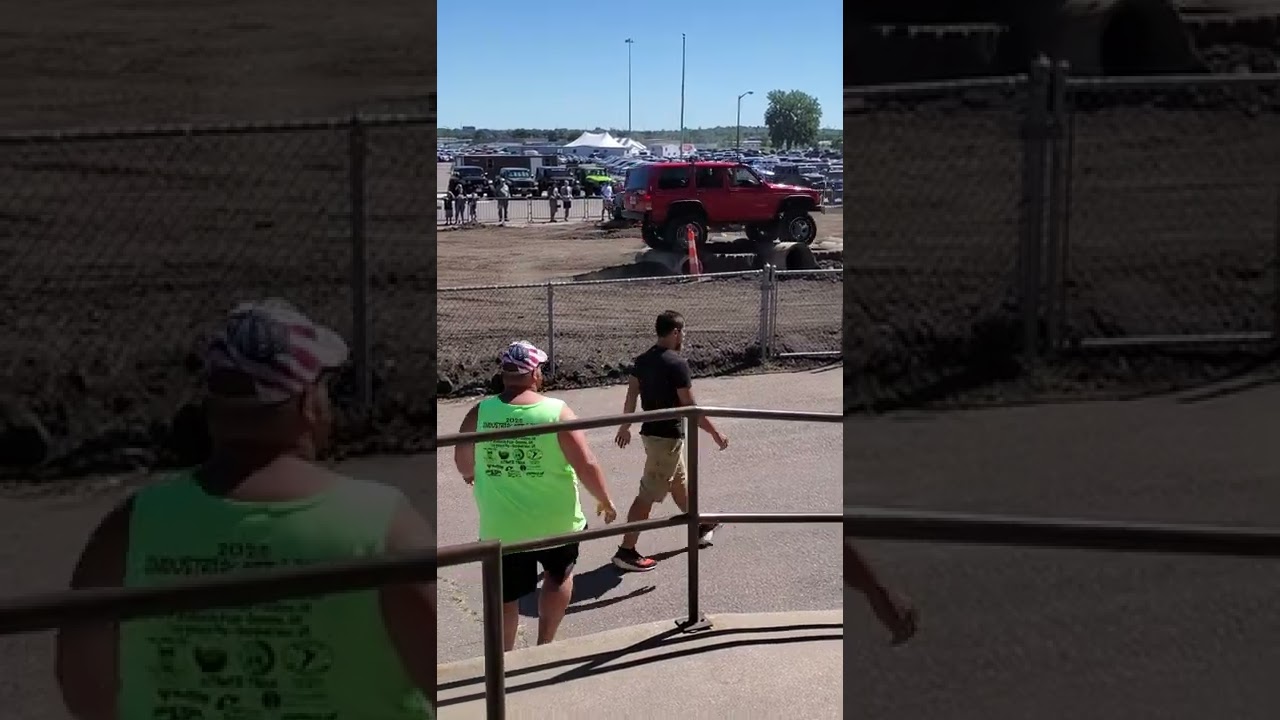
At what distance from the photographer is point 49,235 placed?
25.1 ft

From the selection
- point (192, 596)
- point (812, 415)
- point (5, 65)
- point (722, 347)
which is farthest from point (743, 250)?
point (192, 596)

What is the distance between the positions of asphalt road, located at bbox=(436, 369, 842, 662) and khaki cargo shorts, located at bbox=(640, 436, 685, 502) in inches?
10.6

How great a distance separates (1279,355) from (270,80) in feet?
22.1

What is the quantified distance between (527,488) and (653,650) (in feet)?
2.09

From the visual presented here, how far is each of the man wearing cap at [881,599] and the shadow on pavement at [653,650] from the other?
1.30m

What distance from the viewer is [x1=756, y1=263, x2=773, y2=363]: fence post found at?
9.43 metres

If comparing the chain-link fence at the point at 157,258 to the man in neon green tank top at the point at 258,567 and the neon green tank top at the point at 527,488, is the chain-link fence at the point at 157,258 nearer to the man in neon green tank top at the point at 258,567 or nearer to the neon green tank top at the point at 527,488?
the neon green tank top at the point at 527,488

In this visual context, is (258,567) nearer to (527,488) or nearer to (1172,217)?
(527,488)

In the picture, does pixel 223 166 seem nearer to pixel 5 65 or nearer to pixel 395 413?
pixel 395 413

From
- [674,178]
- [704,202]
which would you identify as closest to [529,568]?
[704,202]

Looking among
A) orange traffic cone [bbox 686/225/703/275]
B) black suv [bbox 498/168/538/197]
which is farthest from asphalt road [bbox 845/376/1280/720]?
black suv [bbox 498/168/538/197]

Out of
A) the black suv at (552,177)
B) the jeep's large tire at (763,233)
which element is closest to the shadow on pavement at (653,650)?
the jeep's large tire at (763,233)

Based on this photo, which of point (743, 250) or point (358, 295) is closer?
point (358, 295)

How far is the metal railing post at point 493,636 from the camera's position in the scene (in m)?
2.10
